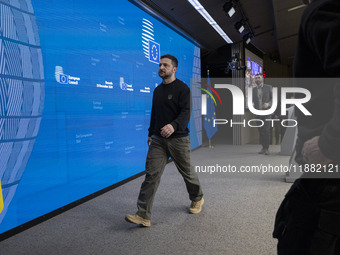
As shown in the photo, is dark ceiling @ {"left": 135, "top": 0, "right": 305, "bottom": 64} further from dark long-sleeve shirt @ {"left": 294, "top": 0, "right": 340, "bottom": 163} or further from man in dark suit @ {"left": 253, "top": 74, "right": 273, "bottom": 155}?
dark long-sleeve shirt @ {"left": 294, "top": 0, "right": 340, "bottom": 163}

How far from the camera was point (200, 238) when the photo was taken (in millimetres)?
2467

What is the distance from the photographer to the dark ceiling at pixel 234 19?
587 centimetres

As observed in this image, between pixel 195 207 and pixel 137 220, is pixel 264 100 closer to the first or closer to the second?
pixel 195 207

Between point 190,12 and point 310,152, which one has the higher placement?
point 190,12

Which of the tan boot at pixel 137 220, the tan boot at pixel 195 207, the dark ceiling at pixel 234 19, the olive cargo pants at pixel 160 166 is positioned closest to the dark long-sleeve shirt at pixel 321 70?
the olive cargo pants at pixel 160 166

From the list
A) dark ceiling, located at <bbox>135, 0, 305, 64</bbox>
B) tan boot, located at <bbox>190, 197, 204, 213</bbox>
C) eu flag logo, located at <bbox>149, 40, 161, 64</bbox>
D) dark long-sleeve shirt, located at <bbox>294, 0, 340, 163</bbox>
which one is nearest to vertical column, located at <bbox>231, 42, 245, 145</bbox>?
dark ceiling, located at <bbox>135, 0, 305, 64</bbox>

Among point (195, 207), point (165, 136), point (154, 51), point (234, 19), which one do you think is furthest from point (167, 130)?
point (234, 19)

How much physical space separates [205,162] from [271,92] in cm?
227

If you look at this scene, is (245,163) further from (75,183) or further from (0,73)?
(0,73)

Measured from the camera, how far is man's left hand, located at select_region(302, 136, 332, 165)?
844 millimetres

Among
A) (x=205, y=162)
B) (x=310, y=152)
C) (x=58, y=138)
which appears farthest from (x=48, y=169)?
(x=205, y=162)

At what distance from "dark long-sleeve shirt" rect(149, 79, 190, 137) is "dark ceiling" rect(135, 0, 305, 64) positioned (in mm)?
2648

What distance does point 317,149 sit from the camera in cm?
84

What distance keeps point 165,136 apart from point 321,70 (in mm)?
1922
